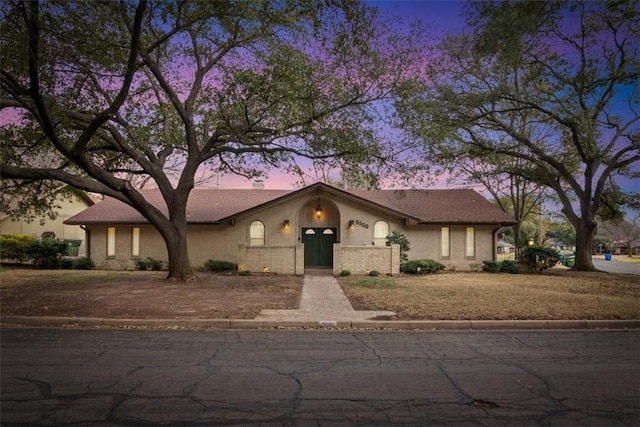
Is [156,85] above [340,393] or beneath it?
above

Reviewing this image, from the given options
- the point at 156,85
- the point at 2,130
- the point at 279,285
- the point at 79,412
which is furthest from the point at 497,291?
the point at 2,130

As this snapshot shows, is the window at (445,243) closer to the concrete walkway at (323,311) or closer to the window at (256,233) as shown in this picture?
the window at (256,233)

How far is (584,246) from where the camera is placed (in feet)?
86.8

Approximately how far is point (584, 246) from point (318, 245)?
51.0 ft

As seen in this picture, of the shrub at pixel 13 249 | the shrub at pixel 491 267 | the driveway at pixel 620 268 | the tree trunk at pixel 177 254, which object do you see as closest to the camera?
the tree trunk at pixel 177 254

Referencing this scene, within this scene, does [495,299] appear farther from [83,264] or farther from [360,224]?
[83,264]

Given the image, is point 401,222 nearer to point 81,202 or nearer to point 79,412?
point 79,412

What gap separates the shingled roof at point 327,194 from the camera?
23938 mm

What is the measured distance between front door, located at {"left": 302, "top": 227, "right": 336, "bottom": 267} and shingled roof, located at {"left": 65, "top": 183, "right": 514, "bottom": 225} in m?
2.30

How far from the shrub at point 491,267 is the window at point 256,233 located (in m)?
12.1

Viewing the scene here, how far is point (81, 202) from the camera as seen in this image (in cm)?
3612

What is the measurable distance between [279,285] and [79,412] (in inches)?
480

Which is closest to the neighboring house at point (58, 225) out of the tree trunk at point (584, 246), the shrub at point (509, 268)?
the shrub at point (509, 268)

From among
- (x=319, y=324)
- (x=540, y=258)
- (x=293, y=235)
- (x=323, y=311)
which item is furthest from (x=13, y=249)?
(x=540, y=258)
